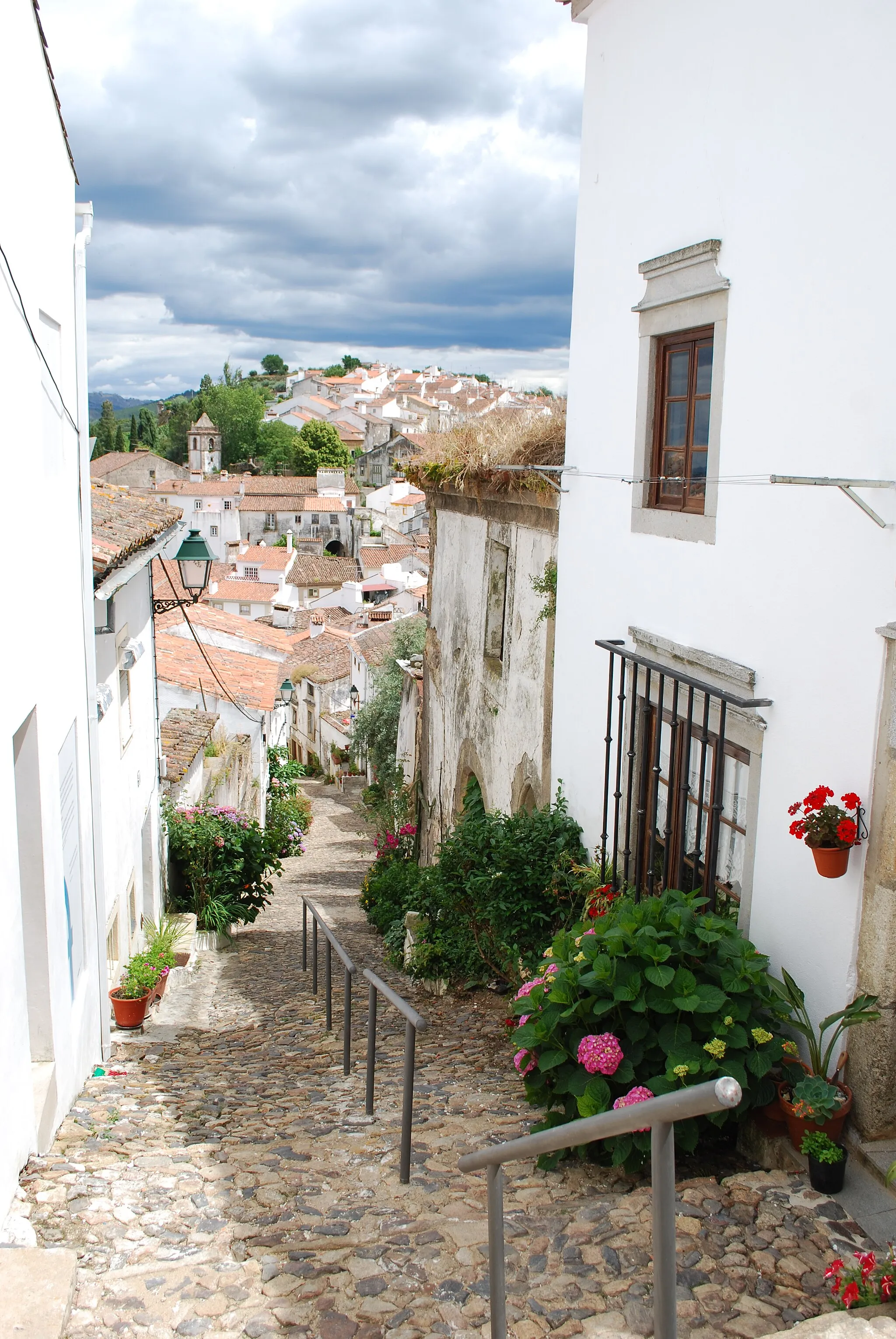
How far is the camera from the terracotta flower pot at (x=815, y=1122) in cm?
430

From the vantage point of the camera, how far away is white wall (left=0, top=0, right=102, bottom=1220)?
4.39 m

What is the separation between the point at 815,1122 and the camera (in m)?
4.29

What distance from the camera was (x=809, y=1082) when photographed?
14.2 ft

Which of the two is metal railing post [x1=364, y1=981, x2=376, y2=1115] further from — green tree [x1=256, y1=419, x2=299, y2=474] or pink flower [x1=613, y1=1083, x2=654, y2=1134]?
green tree [x1=256, y1=419, x2=299, y2=474]

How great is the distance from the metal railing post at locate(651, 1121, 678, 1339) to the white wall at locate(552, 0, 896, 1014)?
2.36 meters

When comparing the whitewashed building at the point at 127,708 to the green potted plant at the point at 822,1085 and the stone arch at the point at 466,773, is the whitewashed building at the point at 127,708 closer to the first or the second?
the stone arch at the point at 466,773

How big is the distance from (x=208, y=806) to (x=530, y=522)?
8.15 metres

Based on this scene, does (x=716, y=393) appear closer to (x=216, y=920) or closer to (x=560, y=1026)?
(x=560, y=1026)

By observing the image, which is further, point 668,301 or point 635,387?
point 635,387

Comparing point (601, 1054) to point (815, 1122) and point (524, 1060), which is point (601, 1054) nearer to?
point (524, 1060)

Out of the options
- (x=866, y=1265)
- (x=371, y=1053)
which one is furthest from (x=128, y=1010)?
(x=866, y=1265)

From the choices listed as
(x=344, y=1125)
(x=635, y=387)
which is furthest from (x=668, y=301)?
(x=344, y=1125)

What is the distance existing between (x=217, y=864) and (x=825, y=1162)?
1129 cm

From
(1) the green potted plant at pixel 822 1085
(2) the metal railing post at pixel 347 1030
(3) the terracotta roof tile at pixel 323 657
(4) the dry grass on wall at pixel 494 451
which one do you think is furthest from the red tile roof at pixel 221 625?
(1) the green potted plant at pixel 822 1085
